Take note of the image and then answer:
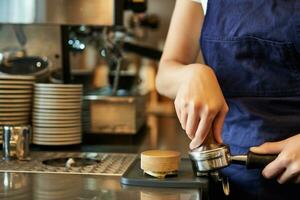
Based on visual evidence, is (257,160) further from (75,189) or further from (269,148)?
(75,189)

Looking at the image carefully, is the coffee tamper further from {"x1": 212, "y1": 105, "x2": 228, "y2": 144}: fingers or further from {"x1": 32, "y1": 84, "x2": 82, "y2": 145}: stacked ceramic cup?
{"x1": 32, "y1": 84, "x2": 82, "y2": 145}: stacked ceramic cup

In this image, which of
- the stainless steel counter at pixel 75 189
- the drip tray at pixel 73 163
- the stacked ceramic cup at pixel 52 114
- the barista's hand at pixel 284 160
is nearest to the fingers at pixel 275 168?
the barista's hand at pixel 284 160

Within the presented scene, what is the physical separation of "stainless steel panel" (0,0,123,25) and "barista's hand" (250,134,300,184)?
567mm

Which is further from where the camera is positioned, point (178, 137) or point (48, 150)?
point (178, 137)

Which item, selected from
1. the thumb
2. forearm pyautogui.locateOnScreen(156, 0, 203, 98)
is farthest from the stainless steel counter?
forearm pyautogui.locateOnScreen(156, 0, 203, 98)

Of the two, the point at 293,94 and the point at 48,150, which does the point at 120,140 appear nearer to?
the point at 48,150

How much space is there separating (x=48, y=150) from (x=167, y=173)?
1.42ft

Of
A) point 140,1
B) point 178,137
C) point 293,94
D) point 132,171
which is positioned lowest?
point 178,137

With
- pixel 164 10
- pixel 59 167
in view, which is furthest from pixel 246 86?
pixel 164 10

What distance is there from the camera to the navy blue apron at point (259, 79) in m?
0.83

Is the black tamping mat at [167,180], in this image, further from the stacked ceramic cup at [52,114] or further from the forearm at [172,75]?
the stacked ceramic cup at [52,114]

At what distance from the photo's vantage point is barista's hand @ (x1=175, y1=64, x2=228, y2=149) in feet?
2.30

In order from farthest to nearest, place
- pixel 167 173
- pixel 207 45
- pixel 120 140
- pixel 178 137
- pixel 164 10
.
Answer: pixel 164 10 < pixel 178 137 < pixel 120 140 < pixel 207 45 < pixel 167 173

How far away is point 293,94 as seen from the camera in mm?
842
